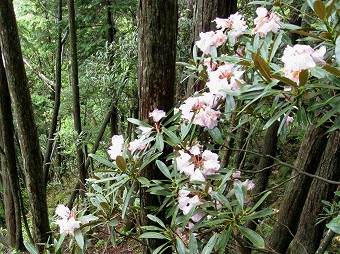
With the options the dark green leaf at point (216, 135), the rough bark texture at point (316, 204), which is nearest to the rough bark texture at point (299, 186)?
the rough bark texture at point (316, 204)

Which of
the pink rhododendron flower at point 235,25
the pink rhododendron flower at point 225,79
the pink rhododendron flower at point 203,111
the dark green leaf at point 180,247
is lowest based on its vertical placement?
the dark green leaf at point 180,247

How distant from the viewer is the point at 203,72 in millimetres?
1481

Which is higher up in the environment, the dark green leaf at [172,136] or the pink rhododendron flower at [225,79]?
the pink rhododendron flower at [225,79]

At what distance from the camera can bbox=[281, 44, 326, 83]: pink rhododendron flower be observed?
0.95 meters

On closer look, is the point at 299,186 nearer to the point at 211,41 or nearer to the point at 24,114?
the point at 211,41

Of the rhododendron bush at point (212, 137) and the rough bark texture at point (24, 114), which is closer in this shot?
the rhododendron bush at point (212, 137)

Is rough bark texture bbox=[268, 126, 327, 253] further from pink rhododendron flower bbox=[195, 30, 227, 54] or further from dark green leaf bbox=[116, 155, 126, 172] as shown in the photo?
dark green leaf bbox=[116, 155, 126, 172]

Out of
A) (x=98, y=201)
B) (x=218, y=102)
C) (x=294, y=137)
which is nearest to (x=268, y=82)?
(x=218, y=102)

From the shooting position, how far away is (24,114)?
2.28m

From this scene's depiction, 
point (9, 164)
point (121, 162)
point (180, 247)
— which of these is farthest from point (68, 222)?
point (9, 164)

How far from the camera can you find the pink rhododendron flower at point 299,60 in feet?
3.12

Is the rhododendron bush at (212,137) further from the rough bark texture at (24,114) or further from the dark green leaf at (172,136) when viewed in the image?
the rough bark texture at (24,114)

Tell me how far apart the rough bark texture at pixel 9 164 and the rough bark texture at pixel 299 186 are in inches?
82.8

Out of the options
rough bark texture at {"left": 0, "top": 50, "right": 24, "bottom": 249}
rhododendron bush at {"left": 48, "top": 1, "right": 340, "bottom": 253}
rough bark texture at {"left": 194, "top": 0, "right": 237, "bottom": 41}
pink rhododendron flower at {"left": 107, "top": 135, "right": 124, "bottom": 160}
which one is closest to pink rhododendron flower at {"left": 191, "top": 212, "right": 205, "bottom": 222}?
rhododendron bush at {"left": 48, "top": 1, "right": 340, "bottom": 253}
